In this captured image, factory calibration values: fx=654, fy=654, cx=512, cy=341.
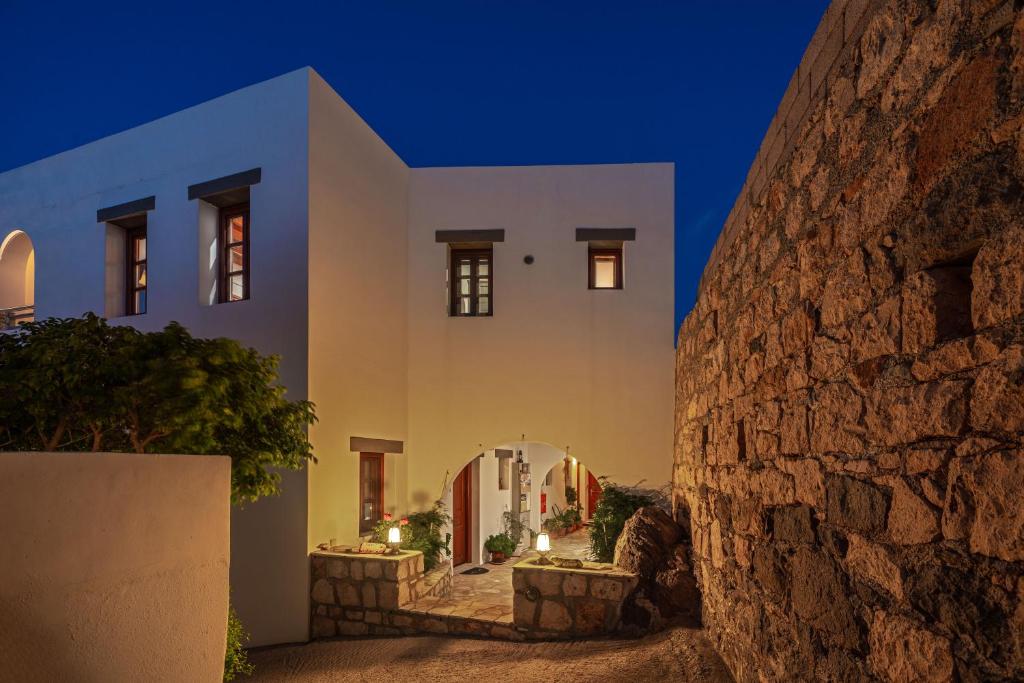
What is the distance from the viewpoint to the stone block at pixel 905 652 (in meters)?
1.45

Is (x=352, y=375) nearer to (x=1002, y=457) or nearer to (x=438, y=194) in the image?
(x=438, y=194)

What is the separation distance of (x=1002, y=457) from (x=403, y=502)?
7.69 metres

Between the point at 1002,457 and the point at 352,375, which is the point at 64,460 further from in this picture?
the point at 352,375

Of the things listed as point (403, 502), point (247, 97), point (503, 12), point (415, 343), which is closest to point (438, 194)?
point (415, 343)

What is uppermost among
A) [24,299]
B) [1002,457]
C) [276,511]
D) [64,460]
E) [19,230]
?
[19,230]

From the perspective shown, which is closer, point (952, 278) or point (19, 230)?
point (952, 278)

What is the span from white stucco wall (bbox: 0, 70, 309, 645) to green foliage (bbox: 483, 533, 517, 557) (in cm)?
475

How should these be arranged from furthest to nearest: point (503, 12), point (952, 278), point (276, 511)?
1. point (503, 12)
2. point (276, 511)
3. point (952, 278)

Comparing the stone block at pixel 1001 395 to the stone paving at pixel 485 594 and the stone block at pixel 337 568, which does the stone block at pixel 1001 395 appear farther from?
the stone block at pixel 337 568

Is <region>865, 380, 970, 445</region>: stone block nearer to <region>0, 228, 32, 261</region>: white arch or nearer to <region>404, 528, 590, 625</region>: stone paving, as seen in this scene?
<region>404, 528, 590, 625</region>: stone paving

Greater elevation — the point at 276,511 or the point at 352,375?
the point at 352,375

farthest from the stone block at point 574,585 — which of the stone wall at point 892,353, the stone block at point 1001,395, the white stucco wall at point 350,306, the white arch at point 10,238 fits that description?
the white arch at point 10,238

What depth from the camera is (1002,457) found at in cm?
125

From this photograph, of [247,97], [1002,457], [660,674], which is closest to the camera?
[1002,457]
